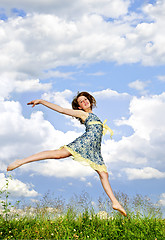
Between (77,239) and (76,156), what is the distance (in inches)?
58.2

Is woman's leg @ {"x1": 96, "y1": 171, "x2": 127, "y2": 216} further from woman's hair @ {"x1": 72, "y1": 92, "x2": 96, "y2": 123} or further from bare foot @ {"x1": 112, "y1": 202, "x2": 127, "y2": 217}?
woman's hair @ {"x1": 72, "y1": 92, "x2": 96, "y2": 123}

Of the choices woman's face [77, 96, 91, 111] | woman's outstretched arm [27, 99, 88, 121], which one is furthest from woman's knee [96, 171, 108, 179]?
woman's face [77, 96, 91, 111]

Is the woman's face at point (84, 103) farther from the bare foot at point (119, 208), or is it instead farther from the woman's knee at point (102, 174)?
the bare foot at point (119, 208)

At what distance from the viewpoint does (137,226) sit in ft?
17.6

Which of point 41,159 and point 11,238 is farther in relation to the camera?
point 41,159

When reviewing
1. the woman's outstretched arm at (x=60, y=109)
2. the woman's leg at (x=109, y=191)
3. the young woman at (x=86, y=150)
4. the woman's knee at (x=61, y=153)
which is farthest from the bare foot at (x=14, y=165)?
the woman's leg at (x=109, y=191)

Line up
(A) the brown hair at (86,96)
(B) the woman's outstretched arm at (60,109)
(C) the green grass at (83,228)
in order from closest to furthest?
(C) the green grass at (83,228), (B) the woman's outstretched arm at (60,109), (A) the brown hair at (86,96)

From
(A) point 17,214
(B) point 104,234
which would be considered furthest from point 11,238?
(B) point 104,234

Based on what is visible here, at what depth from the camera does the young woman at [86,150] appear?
5.63m

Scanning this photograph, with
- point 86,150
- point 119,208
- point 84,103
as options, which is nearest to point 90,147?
point 86,150

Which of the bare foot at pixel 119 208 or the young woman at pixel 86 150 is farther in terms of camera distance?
the young woman at pixel 86 150

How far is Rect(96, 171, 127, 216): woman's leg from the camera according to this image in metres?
5.53

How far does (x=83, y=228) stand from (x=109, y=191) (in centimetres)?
79

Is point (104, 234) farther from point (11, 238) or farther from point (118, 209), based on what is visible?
point (11, 238)
